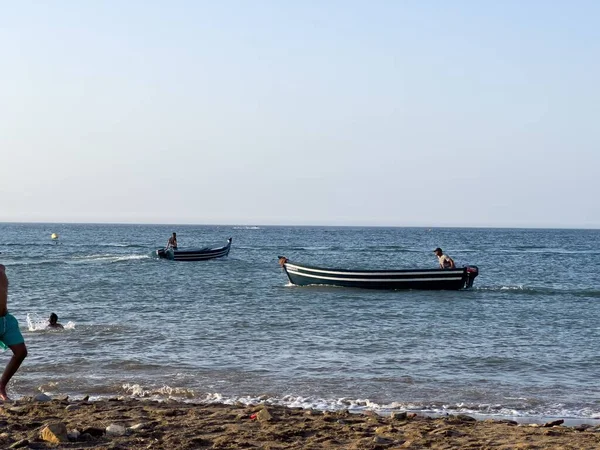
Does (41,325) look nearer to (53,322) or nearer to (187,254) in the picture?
(53,322)

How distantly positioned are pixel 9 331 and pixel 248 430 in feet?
9.60

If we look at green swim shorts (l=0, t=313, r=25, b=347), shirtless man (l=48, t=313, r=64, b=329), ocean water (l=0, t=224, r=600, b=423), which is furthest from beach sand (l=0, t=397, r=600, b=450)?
shirtless man (l=48, t=313, r=64, b=329)

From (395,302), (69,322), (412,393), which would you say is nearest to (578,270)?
(395,302)

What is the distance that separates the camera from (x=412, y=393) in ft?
38.6

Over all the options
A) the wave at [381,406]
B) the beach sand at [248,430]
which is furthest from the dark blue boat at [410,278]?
the beach sand at [248,430]

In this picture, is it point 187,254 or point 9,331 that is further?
point 187,254

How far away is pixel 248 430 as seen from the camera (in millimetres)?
8086

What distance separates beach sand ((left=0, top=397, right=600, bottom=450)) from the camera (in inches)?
289

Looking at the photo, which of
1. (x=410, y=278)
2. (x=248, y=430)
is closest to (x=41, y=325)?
(x=248, y=430)

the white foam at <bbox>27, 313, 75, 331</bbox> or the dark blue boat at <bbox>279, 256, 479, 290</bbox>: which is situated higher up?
the dark blue boat at <bbox>279, 256, 479, 290</bbox>

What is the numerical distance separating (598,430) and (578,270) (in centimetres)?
4083

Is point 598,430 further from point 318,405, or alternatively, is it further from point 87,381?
point 87,381

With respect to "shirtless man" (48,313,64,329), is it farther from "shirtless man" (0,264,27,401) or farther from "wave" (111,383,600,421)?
"shirtless man" (0,264,27,401)

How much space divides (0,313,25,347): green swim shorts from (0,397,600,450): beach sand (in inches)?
29.6
